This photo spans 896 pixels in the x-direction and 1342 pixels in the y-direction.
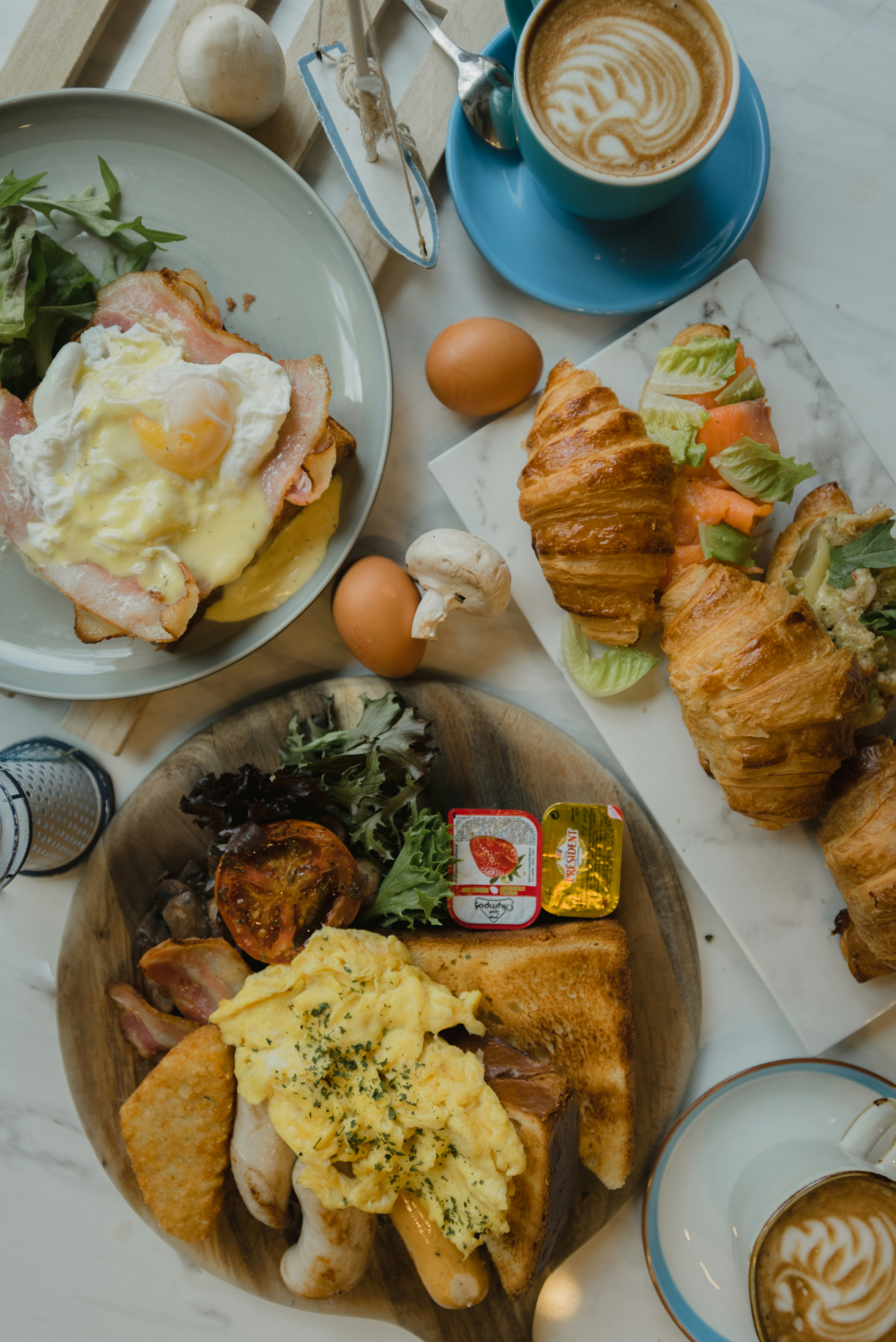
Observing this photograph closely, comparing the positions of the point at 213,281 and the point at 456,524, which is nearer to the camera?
the point at 213,281

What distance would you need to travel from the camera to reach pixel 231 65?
5.37 ft

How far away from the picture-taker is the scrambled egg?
154cm

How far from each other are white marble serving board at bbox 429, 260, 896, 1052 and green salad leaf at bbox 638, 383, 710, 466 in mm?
117

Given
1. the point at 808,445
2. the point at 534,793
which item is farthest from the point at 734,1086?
the point at 808,445

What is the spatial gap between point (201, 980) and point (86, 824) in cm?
43

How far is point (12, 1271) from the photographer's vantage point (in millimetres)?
2012

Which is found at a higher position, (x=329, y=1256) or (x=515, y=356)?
(x=515, y=356)

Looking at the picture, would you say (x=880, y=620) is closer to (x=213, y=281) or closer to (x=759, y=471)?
(x=759, y=471)

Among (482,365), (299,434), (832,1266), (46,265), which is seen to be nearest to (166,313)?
(46,265)

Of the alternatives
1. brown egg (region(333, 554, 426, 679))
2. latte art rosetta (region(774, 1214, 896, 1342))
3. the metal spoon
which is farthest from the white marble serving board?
the metal spoon

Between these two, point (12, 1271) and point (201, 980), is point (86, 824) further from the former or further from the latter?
point (12, 1271)

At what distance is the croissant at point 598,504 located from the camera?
1.58 metres

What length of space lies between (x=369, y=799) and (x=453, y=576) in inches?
19.3

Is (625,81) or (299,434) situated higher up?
(625,81)
